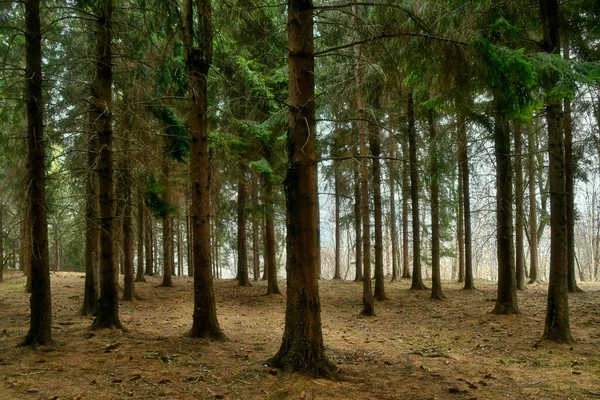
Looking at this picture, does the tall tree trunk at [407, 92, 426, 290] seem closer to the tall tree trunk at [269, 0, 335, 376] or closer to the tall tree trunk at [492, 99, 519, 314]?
the tall tree trunk at [492, 99, 519, 314]

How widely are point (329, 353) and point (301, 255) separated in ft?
7.46

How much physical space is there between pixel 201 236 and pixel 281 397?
369 cm

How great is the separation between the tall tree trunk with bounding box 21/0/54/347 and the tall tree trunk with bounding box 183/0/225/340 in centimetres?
→ 225

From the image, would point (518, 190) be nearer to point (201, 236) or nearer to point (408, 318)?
point (408, 318)

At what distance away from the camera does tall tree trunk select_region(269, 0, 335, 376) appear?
510 cm

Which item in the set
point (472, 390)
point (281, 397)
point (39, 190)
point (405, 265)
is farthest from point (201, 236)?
point (405, 265)

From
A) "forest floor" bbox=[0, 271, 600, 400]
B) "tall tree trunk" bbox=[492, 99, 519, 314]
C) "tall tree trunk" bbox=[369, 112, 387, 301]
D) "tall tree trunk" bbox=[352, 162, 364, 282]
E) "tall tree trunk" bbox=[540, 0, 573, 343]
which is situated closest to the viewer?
"forest floor" bbox=[0, 271, 600, 400]

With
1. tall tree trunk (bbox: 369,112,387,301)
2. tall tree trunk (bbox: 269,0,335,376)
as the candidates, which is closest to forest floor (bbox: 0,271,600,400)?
tall tree trunk (bbox: 269,0,335,376)

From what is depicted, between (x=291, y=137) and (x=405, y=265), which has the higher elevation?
(x=291, y=137)

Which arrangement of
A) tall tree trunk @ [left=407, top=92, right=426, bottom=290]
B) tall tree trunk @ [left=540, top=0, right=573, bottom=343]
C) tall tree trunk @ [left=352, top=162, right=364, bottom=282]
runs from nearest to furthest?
1. tall tree trunk @ [left=540, top=0, right=573, bottom=343]
2. tall tree trunk @ [left=407, top=92, right=426, bottom=290]
3. tall tree trunk @ [left=352, top=162, right=364, bottom=282]

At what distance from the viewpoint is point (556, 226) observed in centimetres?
754

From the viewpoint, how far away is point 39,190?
19.8 ft

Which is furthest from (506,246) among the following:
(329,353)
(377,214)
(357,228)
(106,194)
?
(106,194)

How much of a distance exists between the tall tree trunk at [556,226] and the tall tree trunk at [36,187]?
835cm
